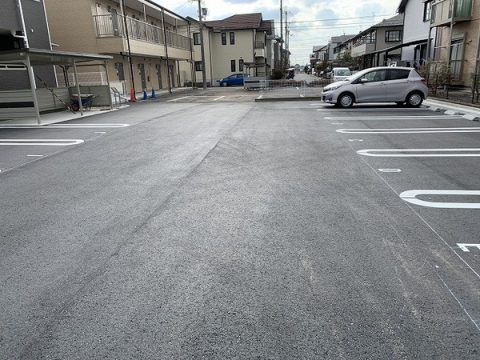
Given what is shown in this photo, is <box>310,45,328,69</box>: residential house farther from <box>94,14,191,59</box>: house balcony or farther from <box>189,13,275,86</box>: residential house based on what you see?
<box>94,14,191,59</box>: house balcony

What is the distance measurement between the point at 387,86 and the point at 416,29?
58.2 ft

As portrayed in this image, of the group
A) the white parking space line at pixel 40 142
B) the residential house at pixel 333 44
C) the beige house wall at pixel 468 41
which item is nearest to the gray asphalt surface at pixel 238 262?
the white parking space line at pixel 40 142

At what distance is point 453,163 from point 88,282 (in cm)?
639

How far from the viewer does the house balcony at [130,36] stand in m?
22.1

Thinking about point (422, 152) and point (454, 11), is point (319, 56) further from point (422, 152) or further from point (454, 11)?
point (422, 152)

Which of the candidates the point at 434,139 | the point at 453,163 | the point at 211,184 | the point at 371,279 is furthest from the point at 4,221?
the point at 434,139

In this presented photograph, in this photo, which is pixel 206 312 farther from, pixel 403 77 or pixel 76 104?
pixel 76 104

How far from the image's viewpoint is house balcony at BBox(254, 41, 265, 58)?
45.4 metres

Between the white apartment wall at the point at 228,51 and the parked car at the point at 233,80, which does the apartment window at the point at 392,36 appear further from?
the parked car at the point at 233,80

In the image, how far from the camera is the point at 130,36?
75.9 ft

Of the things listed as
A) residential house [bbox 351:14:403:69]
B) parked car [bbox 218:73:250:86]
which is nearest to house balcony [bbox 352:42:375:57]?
residential house [bbox 351:14:403:69]

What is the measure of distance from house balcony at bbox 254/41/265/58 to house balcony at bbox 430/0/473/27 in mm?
26177

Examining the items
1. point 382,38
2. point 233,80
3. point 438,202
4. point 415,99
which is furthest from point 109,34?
point 382,38

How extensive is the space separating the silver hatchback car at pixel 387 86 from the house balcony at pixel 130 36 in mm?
14070
